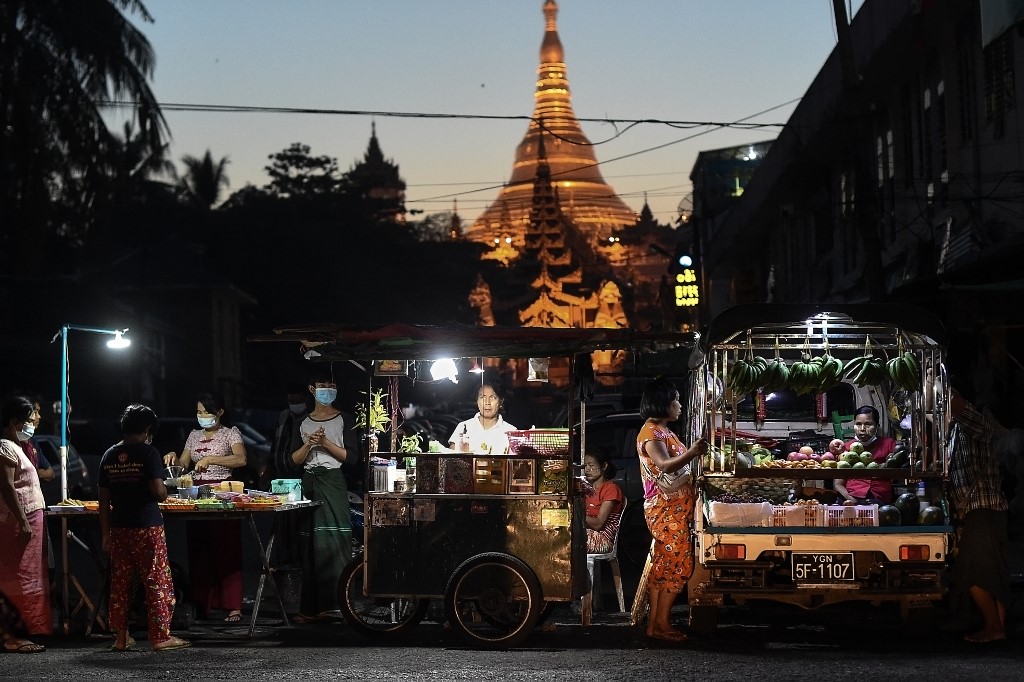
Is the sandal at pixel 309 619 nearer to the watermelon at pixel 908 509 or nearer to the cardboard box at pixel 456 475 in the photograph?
the cardboard box at pixel 456 475

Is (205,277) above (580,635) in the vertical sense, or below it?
above

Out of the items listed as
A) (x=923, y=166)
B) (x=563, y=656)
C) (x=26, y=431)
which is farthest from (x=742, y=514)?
(x=923, y=166)

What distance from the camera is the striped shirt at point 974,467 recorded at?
875 cm

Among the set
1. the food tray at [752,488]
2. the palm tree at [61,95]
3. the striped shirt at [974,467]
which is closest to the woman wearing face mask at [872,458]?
the food tray at [752,488]

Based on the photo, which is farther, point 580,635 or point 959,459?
point 580,635

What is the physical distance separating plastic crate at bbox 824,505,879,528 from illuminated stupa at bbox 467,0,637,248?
4196 inches

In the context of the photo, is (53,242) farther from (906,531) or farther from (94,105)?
(906,531)

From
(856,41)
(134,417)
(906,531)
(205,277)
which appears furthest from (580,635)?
(205,277)

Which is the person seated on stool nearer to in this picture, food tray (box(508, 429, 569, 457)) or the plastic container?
food tray (box(508, 429, 569, 457))

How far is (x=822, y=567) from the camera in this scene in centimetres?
869

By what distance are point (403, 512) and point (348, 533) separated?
150 centimetres

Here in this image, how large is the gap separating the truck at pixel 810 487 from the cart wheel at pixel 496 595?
1.07 meters

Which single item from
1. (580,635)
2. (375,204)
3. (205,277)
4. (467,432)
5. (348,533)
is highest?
(375,204)

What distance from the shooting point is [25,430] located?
9352mm
